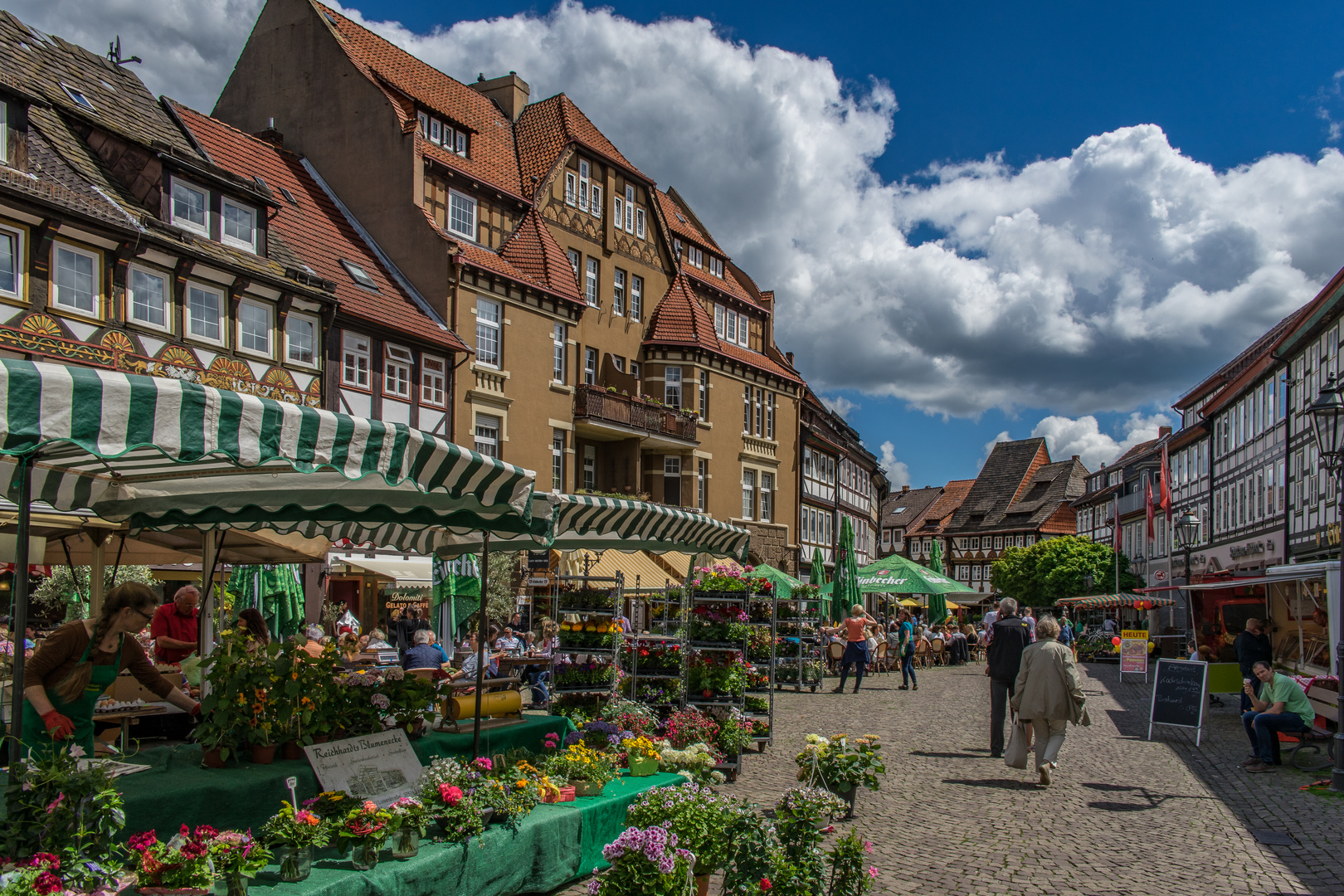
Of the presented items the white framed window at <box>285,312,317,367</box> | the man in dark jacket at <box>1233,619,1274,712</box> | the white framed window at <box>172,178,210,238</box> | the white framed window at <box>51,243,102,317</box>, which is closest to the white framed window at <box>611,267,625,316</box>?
the white framed window at <box>285,312,317,367</box>

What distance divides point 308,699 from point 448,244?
68.3 feet

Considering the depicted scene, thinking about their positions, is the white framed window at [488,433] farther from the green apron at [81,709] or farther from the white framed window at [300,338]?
the green apron at [81,709]

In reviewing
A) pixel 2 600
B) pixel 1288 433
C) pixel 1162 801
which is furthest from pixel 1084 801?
pixel 1288 433

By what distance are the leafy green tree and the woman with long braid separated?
66842mm

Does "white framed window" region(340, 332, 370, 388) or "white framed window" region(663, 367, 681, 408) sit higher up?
"white framed window" region(663, 367, 681, 408)

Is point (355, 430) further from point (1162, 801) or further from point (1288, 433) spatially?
point (1288, 433)

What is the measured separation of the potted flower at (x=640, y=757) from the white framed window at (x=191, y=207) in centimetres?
1591

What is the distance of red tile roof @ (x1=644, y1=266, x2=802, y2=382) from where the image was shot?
3366cm

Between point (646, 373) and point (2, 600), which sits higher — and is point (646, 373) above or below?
above

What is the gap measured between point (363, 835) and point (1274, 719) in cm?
1102

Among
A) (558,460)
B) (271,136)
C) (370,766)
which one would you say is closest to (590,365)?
(558,460)

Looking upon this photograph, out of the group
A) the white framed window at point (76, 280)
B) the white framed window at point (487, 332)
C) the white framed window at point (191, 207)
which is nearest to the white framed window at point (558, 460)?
the white framed window at point (487, 332)

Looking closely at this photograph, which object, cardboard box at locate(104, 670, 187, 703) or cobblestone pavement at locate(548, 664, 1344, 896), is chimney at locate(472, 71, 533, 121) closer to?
cobblestone pavement at locate(548, 664, 1344, 896)

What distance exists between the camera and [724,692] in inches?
450
